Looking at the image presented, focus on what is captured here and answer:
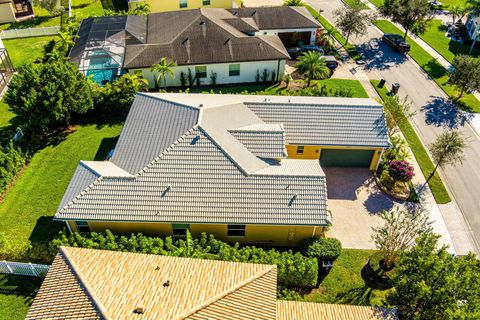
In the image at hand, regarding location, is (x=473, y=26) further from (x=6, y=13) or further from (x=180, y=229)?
(x=6, y=13)

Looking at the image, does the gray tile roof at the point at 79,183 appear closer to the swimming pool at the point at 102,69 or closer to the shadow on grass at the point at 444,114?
the swimming pool at the point at 102,69

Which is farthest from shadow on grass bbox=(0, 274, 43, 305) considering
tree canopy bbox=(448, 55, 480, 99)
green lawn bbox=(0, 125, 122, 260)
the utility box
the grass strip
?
the grass strip

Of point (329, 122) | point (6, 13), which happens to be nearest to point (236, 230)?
point (329, 122)

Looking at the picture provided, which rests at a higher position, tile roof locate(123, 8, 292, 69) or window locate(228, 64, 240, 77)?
tile roof locate(123, 8, 292, 69)

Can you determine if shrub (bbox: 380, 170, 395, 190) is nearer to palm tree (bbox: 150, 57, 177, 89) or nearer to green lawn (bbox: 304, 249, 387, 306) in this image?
green lawn (bbox: 304, 249, 387, 306)

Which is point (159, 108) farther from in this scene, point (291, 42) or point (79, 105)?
point (291, 42)

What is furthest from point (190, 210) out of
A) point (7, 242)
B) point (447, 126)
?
point (447, 126)
